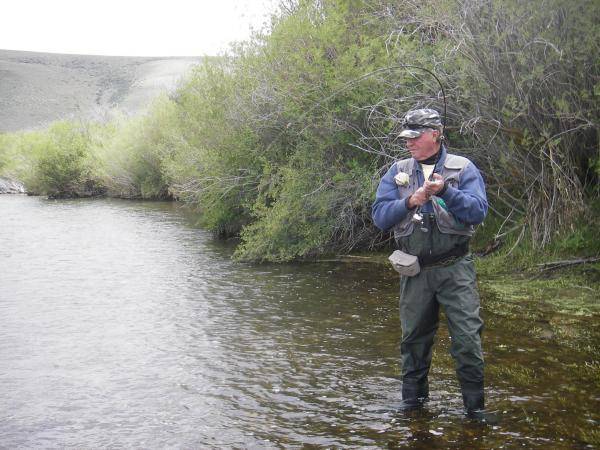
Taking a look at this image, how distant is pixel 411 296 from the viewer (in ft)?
15.8

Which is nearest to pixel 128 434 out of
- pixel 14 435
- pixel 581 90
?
pixel 14 435

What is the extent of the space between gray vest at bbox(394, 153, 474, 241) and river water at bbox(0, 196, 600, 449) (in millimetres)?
1344

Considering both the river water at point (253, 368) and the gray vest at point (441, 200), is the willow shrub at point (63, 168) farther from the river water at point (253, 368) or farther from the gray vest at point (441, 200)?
the gray vest at point (441, 200)

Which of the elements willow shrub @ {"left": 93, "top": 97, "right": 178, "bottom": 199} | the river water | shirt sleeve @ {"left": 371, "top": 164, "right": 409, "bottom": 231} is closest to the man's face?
shirt sleeve @ {"left": 371, "top": 164, "right": 409, "bottom": 231}

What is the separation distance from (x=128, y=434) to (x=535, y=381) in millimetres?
3236

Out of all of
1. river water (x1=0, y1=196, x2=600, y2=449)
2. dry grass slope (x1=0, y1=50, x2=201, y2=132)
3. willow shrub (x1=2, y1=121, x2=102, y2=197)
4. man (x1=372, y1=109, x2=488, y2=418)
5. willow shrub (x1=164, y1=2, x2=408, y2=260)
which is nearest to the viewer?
man (x1=372, y1=109, x2=488, y2=418)

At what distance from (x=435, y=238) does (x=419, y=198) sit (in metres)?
0.35

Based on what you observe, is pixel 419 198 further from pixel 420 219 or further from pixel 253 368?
pixel 253 368

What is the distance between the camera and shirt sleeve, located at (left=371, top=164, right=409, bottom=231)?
471 centimetres

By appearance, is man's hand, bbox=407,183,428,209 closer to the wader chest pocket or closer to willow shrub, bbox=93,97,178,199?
the wader chest pocket

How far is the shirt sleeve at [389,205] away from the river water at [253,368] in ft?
4.70

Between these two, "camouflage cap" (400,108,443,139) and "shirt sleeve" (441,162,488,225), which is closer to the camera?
"shirt sleeve" (441,162,488,225)

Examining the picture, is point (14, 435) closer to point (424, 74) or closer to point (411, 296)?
point (411, 296)

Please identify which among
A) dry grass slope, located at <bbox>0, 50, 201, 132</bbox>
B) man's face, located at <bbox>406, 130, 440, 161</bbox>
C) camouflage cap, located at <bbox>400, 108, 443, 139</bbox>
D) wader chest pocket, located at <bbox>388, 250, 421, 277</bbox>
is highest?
dry grass slope, located at <bbox>0, 50, 201, 132</bbox>
